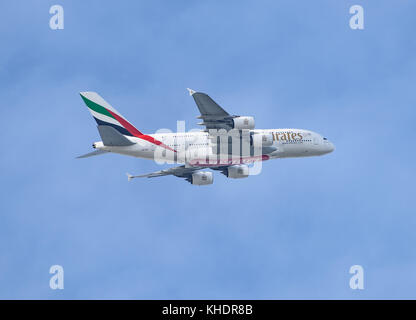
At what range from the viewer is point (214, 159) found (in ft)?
262

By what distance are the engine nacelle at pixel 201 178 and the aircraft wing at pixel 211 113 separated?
11.4 m

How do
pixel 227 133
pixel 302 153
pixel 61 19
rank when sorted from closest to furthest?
pixel 61 19, pixel 227 133, pixel 302 153

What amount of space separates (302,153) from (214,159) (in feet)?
33.7

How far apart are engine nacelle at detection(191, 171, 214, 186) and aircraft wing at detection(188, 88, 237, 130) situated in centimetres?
1142

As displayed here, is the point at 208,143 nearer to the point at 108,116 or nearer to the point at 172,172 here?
the point at 172,172

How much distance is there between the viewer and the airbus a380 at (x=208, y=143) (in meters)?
76.1

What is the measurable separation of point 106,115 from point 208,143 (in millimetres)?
11108

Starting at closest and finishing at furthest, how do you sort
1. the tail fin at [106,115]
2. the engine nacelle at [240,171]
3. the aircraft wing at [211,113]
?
the aircraft wing at [211,113], the tail fin at [106,115], the engine nacelle at [240,171]

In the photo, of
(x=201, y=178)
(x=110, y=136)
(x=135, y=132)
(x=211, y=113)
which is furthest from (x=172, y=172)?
(x=211, y=113)

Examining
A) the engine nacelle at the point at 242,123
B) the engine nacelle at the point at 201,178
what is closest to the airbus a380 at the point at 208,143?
the engine nacelle at the point at 242,123

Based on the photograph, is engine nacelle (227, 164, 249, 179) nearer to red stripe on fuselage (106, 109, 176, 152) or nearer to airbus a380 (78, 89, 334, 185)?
airbus a380 (78, 89, 334, 185)

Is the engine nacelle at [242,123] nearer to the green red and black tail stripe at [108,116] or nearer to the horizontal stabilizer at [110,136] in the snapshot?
the green red and black tail stripe at [108,116]
